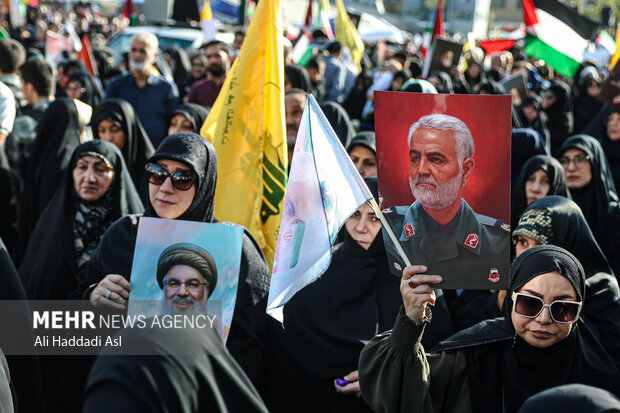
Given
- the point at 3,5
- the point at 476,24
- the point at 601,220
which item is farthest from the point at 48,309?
the point at 476,24

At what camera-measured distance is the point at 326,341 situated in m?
3.25

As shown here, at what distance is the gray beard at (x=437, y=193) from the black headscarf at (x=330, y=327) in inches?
33.8

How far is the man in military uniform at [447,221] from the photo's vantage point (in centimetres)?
243

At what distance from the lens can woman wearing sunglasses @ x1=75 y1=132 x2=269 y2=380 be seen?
2.97m

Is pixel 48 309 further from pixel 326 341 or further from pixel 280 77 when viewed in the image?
pixel 280 77

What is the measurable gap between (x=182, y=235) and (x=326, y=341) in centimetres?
91

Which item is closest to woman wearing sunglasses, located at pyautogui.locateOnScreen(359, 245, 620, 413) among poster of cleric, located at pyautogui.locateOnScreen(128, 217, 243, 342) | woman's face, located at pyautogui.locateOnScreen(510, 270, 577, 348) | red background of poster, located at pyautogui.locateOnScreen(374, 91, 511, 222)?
woman's face, located at pyautogui.locateOnScreen(510, 270, 577, 348)

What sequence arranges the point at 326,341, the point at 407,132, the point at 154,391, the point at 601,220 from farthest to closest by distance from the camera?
1. the point at 601,220
2. the point at 326,341
3. the point at 407,132
4. the point at 154,391

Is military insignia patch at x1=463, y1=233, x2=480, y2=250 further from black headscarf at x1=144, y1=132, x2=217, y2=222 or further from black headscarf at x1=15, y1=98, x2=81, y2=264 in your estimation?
black headscarf at x1=15, y1=98, x2=81, y2=264

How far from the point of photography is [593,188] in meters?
5.05

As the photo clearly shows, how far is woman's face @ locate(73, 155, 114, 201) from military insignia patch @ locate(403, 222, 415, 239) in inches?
78.4

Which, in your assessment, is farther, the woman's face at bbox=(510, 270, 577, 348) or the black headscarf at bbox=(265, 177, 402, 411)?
the black headscarf at bbox=(265, 177, 402, 411)

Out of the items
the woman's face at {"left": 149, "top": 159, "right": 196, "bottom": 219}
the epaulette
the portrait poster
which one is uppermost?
the portrait poster

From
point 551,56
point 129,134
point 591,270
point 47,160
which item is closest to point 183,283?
point 591,270
